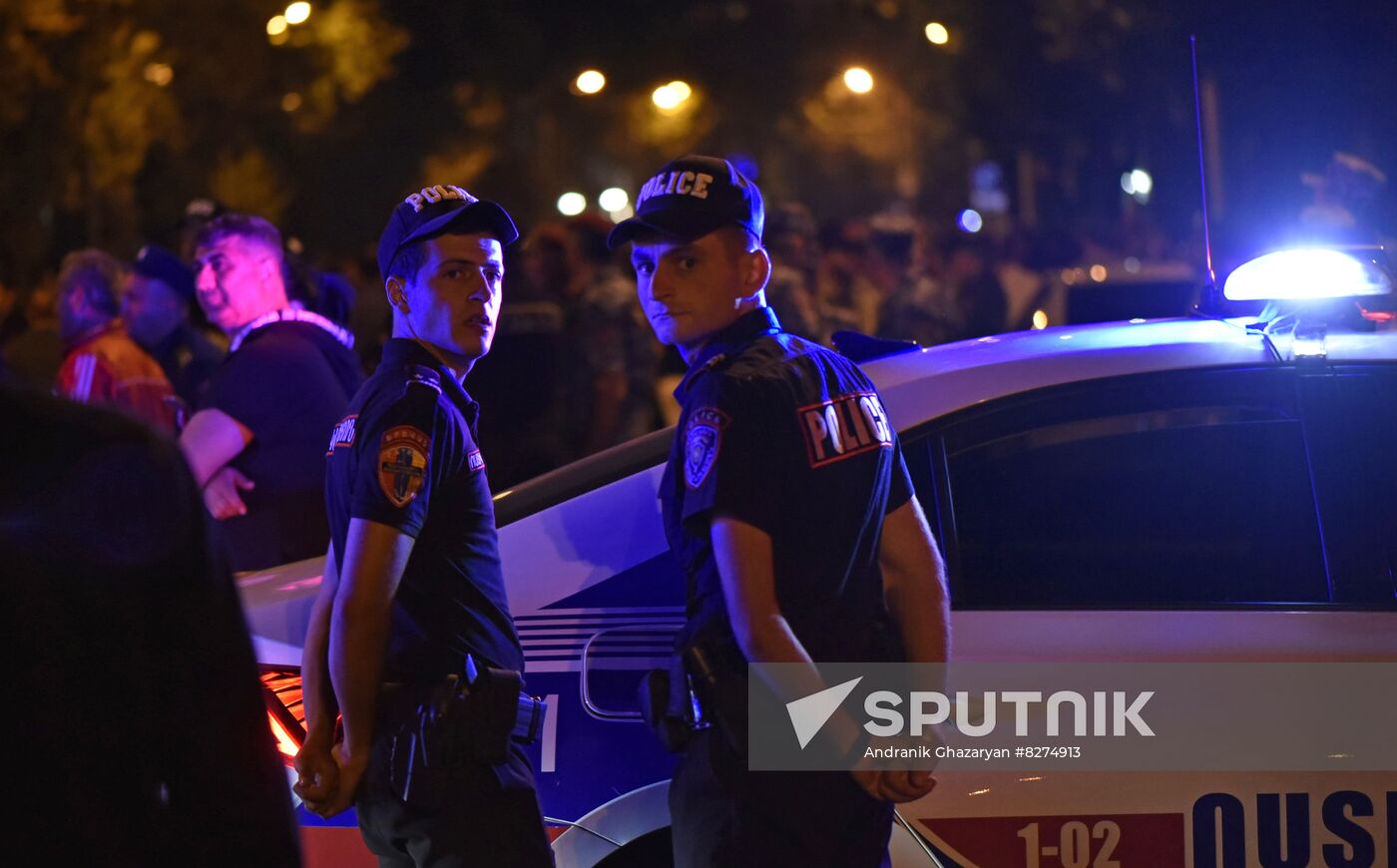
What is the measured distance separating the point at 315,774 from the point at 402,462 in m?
0.49

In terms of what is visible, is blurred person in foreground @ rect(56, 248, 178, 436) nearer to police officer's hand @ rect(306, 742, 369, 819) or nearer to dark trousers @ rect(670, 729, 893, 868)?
police officer's hand @ rect(306, 742, 369, 819)

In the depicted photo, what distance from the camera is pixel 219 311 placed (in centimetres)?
491

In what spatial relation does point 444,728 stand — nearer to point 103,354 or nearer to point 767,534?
point 767,534

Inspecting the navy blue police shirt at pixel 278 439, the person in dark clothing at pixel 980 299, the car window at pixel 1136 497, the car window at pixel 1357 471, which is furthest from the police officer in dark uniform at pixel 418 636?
the person in dark clothing at pixel 980 299

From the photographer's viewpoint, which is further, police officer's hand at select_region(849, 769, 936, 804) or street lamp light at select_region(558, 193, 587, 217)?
street lamp light at select_region(558, 193, 587, 217)

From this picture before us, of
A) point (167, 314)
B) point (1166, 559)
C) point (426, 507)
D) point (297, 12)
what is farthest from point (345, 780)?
point (297, 12)

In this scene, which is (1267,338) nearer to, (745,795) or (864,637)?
(864,637)

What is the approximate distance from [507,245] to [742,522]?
0.81 metres

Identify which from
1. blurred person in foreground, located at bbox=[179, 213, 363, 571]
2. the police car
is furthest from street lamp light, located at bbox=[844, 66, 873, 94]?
the police car

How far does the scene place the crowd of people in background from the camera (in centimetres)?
598

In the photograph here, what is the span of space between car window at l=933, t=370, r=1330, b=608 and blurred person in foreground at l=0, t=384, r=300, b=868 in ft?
6.14

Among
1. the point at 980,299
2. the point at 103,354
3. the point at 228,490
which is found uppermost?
Answer: the point at 980,299

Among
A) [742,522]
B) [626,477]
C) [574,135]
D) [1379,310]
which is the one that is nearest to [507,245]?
[626,477]

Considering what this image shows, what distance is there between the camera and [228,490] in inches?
179
